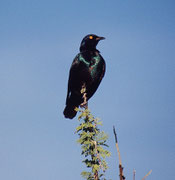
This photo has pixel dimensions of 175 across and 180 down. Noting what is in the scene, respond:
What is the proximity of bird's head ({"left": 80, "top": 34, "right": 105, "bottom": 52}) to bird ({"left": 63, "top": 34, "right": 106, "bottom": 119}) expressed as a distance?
255mm

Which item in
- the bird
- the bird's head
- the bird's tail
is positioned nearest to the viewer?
the bird

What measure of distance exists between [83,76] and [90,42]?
113 centimetres

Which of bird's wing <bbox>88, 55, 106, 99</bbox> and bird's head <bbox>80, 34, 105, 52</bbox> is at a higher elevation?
bird's head <bbox>80, 34, 105, 52</bbox>

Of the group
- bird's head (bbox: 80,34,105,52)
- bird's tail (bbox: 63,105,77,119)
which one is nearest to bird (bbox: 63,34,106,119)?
bird's tail (bbox: 63,105,77,119)

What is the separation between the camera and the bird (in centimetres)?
678

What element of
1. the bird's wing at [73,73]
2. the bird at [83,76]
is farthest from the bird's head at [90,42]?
the bird's wing at [73,73]

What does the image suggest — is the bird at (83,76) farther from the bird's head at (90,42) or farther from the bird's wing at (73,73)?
the bird's head at (90,42)

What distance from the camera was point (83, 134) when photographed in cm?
302

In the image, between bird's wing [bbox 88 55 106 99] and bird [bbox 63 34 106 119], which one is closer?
bird [bbox 63 34 106 119]

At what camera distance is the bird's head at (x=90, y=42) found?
292 inches

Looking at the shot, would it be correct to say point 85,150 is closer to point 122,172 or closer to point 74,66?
point 122,172

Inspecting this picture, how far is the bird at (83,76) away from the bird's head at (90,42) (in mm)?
255

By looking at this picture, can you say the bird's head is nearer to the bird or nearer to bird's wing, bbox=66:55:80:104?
the bird

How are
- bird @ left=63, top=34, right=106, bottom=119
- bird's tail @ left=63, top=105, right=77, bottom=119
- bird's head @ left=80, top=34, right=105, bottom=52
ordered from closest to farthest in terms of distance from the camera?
bird @ left=63, top=34, right=106, bottom=119 → bird's tail @ left=63, top=105, right=77, bottom=119 → bird's head @ left=80, top=34, right=105, bottom=52
